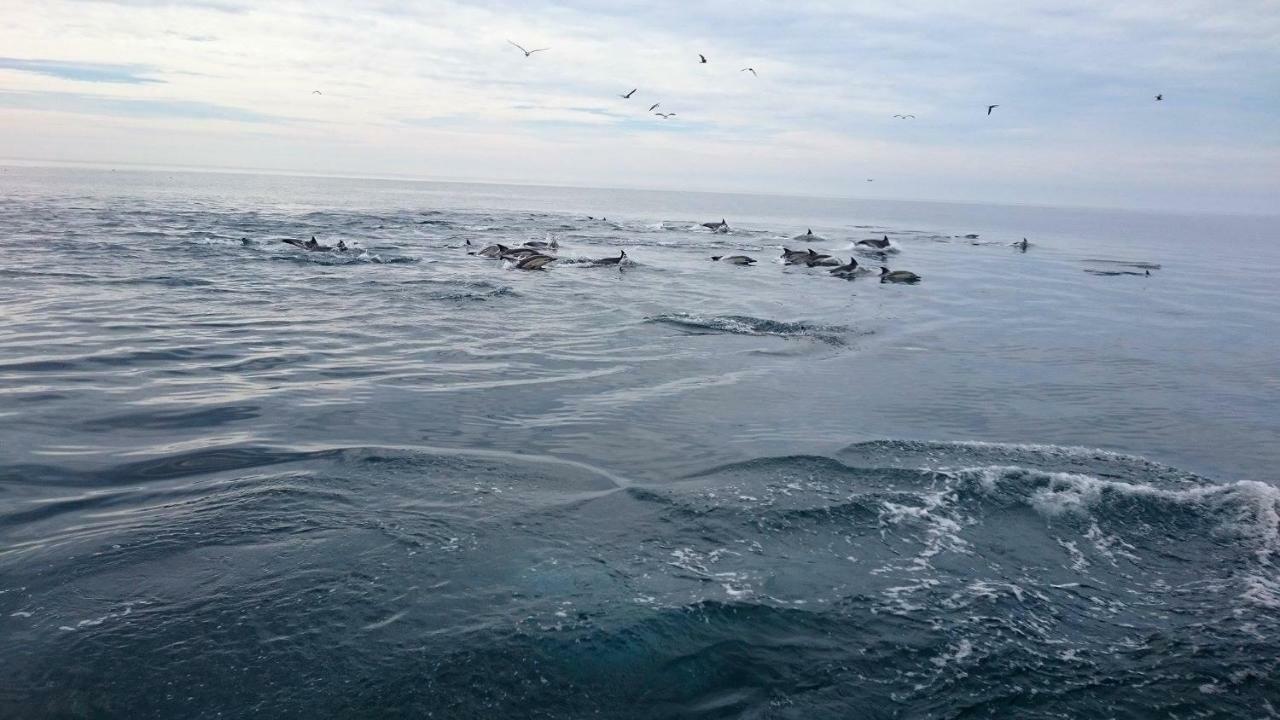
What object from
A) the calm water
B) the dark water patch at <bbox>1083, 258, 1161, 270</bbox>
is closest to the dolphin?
the calm water

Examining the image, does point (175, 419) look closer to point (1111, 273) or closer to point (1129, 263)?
point (1111, 273)

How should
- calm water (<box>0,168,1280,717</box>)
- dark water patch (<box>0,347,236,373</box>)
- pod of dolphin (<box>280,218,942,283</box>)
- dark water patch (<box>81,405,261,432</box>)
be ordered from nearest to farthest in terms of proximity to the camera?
calm water (<box>0,168,1280,717</box>) < dark water patch (<box>81,405,261,432</box>) < dark water patch (<box>0,347,236,373</box>) < pod of dolphin (<box>280,218,942,283</box>)

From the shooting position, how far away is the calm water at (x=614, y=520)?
637 centimetres

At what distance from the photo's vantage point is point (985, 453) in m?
11.7

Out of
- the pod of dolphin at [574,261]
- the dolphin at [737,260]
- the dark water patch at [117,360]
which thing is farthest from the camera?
the dolphin at [737,260]

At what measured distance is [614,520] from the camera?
9109mm

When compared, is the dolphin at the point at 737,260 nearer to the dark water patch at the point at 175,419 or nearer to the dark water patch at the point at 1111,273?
the dark water patch at the point at 1111,273

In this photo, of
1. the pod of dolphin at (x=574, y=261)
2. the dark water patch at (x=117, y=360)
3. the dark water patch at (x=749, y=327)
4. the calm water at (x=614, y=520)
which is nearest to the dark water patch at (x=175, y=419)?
the calm water at (x=614, y=520)

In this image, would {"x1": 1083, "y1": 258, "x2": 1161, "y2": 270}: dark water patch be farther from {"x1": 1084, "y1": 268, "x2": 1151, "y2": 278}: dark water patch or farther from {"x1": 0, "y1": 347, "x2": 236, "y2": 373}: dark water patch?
{"x1": 0, "y1": 347, "x2": 236, "y2": 373}: dark water patch

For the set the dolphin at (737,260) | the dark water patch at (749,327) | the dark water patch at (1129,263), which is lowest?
the dark water patch at (749,327)

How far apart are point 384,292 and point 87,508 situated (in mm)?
16255

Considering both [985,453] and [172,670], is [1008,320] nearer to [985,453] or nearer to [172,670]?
[985,453]

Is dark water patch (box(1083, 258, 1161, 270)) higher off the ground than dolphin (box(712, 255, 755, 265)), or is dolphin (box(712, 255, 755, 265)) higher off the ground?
dark water patch (box(1083, 258, 1161, 270))

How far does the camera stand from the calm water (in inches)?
251
